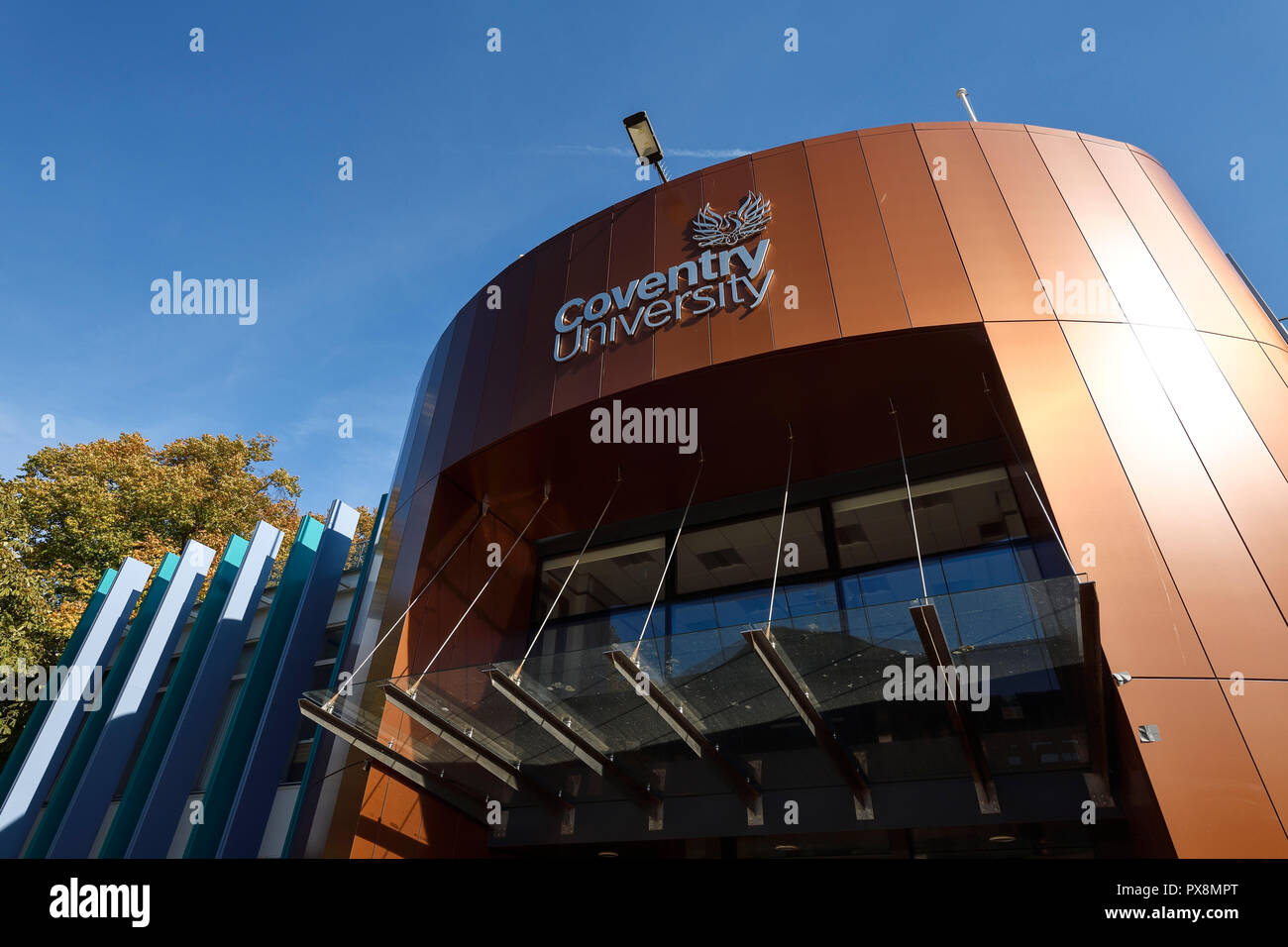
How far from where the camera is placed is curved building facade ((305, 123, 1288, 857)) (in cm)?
650

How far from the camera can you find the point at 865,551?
10070 millimetres

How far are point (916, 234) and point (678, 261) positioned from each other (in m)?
2.99

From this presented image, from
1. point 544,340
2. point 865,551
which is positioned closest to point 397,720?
point 544,340

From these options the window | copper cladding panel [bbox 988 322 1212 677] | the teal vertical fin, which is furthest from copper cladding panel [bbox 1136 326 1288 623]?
the teal vertical fin

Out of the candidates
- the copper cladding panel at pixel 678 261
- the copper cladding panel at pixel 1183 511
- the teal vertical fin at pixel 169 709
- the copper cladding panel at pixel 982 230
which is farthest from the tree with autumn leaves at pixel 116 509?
the copper cladding panel at pixel 1183 511

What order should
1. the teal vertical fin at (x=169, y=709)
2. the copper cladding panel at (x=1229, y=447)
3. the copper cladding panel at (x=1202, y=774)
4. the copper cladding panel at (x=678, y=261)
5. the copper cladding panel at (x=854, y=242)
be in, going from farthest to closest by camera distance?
the teal vertical fin at (x=169, y=709)
the copper cladding panel at (x=678, y=261)
the copper cladding panel at (x=854, y=242)
the copper cladding panel at (x=1229, y=447)
the copper cladding panel at (x=1202, y=774)

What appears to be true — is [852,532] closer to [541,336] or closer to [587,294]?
[587,294]

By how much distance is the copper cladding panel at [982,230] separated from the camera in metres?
8.39

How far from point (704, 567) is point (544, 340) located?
3.93m

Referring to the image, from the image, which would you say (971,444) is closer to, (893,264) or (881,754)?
(893,264)

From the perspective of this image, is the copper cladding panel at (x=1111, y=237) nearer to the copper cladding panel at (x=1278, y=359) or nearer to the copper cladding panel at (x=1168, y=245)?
the copper cladding panel at (x=1168, y=245)

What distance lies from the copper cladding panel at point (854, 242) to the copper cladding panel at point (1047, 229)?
1.55m


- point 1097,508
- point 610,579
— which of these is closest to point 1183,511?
point 1097,508

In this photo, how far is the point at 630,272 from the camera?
1056cm
